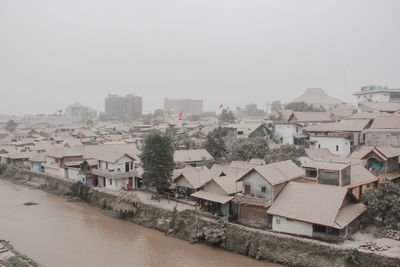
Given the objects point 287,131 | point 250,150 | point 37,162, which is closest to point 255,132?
point 287,131

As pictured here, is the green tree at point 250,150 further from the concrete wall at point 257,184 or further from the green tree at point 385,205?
the green tree at point 385,205

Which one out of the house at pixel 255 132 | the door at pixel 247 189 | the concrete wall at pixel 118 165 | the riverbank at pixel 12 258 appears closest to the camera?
the riverbank at pixel 12 258

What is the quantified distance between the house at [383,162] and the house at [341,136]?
252 inches

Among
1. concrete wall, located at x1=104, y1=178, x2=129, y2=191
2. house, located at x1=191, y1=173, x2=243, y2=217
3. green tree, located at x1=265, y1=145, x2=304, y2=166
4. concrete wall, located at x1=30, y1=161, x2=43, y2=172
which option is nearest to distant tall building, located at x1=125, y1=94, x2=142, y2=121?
concrete wall, located at x1=30, y1=161, x2=43, y2=172

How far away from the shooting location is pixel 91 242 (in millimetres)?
23750

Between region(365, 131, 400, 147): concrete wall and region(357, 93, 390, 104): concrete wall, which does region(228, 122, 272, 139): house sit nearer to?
region(365, 131, 400, 147): concrete wall

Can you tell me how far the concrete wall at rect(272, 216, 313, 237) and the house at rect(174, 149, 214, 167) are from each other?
18.4m

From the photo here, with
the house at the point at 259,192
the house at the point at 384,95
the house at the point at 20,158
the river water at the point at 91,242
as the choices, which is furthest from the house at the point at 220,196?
the house at the point at 384,95

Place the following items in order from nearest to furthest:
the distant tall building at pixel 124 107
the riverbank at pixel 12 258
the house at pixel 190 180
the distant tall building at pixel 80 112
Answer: the riverbank at pixel 12 258 < the house at pixel 190 180 < the distant tall building at pixel 124 107 < the distant tall building at pixel 80 112

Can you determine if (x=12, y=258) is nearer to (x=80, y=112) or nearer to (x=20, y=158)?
(x=20, y=158)

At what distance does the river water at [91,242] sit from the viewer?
20.4 meters

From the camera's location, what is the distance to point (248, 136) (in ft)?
154

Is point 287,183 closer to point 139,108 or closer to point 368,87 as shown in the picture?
point 368,87

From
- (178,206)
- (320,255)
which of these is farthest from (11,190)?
(320,255)
